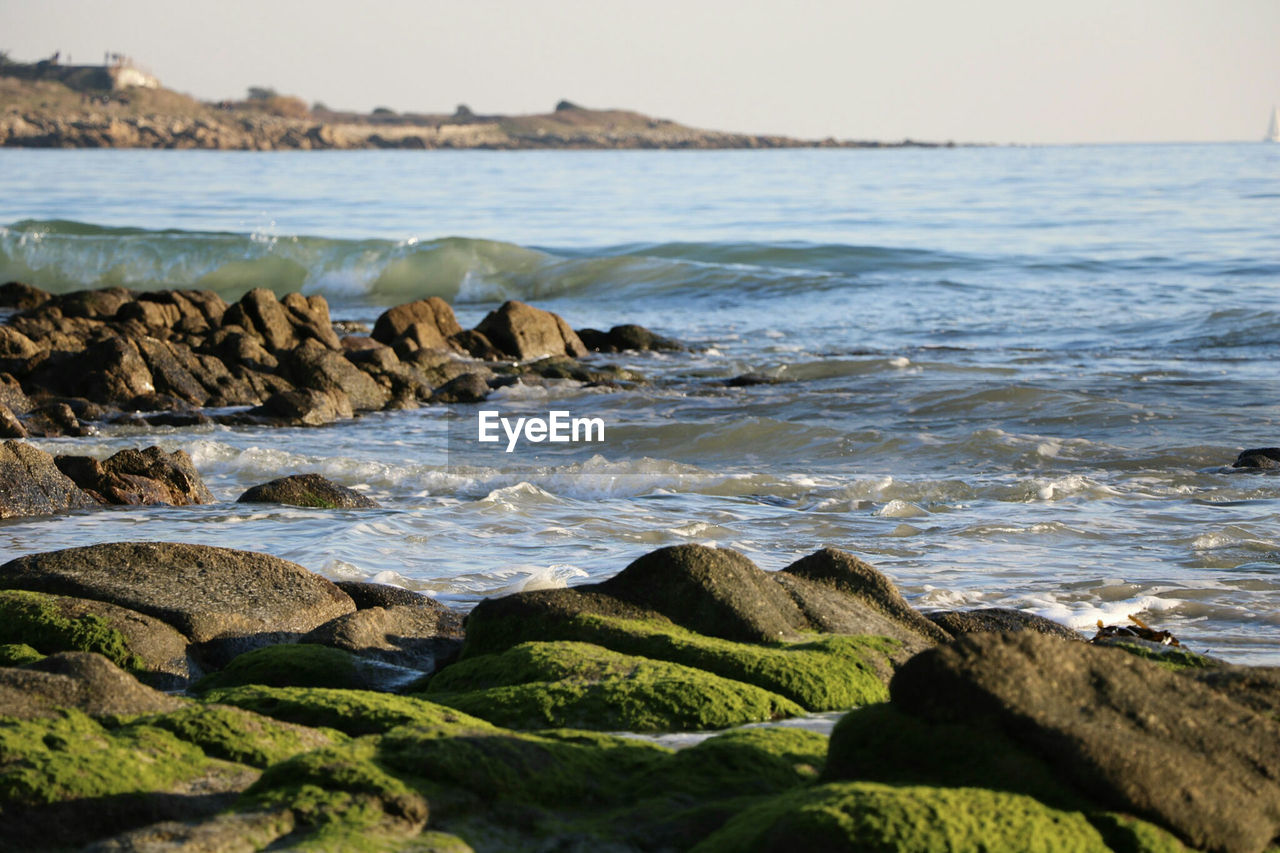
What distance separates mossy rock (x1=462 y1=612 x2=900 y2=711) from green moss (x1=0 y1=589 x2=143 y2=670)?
120 centimetres

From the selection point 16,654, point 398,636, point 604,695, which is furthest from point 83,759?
point 398,636

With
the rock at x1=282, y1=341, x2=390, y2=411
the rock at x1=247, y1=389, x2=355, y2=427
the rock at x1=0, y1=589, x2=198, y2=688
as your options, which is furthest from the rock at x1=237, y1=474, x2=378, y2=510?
the rock at x1=282, y1=341, x2=390, y2=411

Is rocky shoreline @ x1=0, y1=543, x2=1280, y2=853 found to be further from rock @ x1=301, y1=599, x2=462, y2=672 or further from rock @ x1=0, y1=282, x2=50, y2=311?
rock @ x1=0, y1=282, x2=50, y2=311

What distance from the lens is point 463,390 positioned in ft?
45.2

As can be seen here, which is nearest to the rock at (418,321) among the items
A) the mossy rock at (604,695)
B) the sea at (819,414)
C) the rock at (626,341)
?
the rock at (626,341)

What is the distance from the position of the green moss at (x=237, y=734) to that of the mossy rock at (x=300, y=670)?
939 mm

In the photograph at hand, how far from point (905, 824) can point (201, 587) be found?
11.4ft

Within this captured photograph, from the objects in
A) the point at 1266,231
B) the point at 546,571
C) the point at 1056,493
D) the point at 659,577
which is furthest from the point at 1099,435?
the point at 1266,231

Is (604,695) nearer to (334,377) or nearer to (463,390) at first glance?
(334,377)

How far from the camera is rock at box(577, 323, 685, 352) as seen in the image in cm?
1745

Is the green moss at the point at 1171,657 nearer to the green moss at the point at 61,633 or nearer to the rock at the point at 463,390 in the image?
the green moss at the point at 61,633

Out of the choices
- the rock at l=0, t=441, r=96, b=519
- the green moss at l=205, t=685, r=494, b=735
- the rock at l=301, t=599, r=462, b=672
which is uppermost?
the green moss at l=205, t=685, r=494, b=735

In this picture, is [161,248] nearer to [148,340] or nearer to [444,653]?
[148,340]

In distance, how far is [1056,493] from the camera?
8797mm
